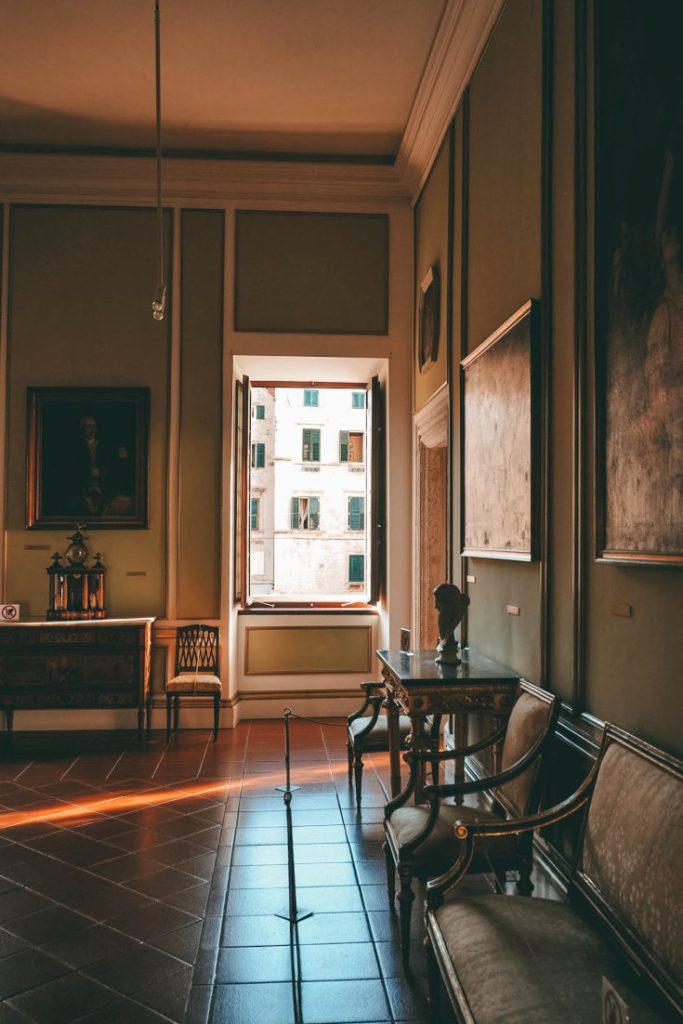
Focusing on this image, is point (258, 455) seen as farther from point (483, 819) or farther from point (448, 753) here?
point (483, 819)

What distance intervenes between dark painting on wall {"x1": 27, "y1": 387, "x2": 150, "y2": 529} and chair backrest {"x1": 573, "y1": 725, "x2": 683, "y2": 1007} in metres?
4.93

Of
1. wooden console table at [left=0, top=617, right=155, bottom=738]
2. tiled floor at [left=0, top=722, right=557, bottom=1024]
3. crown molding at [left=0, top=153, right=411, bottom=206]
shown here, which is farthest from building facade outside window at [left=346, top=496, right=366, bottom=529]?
crown molding at [left=0, top=153, right=411, bottom=206]

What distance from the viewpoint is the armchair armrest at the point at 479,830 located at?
2.34 m

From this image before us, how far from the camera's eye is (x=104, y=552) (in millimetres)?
6547

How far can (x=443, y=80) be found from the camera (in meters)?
5.08

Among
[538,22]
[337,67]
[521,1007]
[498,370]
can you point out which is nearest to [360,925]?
[521,1007]

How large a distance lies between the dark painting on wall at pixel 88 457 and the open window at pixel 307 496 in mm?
1107

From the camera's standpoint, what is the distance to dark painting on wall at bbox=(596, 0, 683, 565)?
2227mm

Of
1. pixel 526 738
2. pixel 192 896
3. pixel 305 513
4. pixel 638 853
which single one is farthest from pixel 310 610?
pixel 638 853

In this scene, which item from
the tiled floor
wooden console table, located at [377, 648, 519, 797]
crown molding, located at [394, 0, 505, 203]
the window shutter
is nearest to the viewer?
the tiled floor

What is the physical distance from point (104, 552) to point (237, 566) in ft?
3.71

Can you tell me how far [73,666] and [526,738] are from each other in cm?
409

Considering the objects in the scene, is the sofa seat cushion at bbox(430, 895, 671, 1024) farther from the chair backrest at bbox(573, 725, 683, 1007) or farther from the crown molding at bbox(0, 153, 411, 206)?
the crown molding at bbox(0, 153, 411, 206)

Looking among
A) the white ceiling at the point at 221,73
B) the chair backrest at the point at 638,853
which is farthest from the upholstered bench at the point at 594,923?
the white ceiling at the point at 221,73
